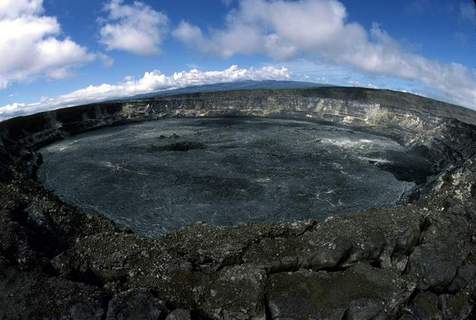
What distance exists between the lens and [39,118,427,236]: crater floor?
13.4m

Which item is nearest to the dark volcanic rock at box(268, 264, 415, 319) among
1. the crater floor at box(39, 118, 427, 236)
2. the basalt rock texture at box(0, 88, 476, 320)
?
the basalt rock texture at box(0, 88, 476, 320)

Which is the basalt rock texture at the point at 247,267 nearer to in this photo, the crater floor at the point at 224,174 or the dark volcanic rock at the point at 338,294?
the dark volcanic rock at the point at 338,294

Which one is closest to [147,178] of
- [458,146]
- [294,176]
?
[294,176]

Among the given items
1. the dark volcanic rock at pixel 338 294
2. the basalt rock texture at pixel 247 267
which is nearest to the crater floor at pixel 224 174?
the basalt rock texture at pixel 247 267

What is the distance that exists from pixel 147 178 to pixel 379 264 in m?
10.9

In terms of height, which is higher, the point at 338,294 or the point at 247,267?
the point at 247,267

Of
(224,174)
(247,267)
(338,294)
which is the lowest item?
(338,294)

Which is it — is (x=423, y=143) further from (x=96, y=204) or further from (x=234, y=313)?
(x=234, y=313)

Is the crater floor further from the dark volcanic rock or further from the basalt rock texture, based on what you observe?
the dark volcanic rock

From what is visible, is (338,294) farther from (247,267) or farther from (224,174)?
(224,174)

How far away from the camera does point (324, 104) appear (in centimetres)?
3012

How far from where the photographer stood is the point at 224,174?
16.9 meters

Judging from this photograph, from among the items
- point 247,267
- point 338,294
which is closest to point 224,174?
point 247,267

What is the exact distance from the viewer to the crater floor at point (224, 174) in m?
13.4
